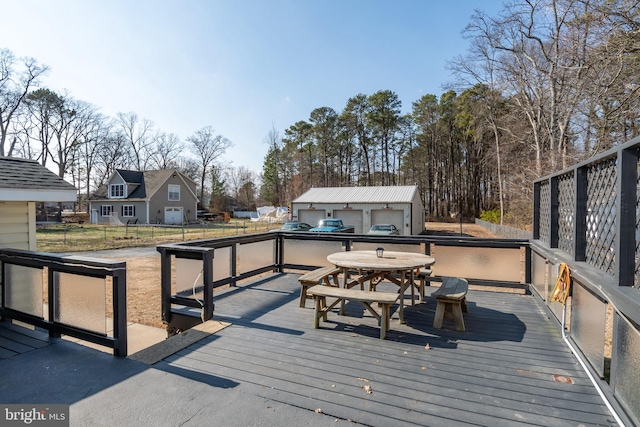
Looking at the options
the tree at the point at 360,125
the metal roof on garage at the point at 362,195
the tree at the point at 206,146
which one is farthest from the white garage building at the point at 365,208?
the tree at the point at 206,146

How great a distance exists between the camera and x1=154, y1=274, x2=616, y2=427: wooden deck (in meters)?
2.12

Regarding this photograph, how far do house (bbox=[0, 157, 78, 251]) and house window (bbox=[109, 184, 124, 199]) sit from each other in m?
29.3

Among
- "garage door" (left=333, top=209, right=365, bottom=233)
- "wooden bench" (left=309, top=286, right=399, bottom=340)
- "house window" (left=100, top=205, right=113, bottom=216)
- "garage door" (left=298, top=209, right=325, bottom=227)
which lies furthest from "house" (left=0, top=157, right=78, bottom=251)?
"house window" (left=100, top=205, right=113, bottom=216)

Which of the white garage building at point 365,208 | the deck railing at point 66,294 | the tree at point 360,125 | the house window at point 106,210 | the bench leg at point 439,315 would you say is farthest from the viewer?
the tree at point 360,125

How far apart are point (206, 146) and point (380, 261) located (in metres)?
44.3

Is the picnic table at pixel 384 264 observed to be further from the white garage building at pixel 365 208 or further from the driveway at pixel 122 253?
the white garage building at pixel 365 208

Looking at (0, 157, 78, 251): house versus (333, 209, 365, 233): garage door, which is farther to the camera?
(333, 209, 365, 233): garage door

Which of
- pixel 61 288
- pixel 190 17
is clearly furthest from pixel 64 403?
pixel 190 17

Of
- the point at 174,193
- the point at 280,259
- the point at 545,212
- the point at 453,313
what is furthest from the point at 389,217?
the point at 174,193

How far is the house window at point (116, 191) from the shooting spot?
99.8 feet

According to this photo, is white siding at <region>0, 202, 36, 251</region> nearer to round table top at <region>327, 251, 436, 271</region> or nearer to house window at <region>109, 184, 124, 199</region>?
round table top at <region>327, 251, 436, 271</region>

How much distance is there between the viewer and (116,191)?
101 ft

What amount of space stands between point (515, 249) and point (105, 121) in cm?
4421

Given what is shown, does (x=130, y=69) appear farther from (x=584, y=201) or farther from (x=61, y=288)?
(x=584, y=201)
